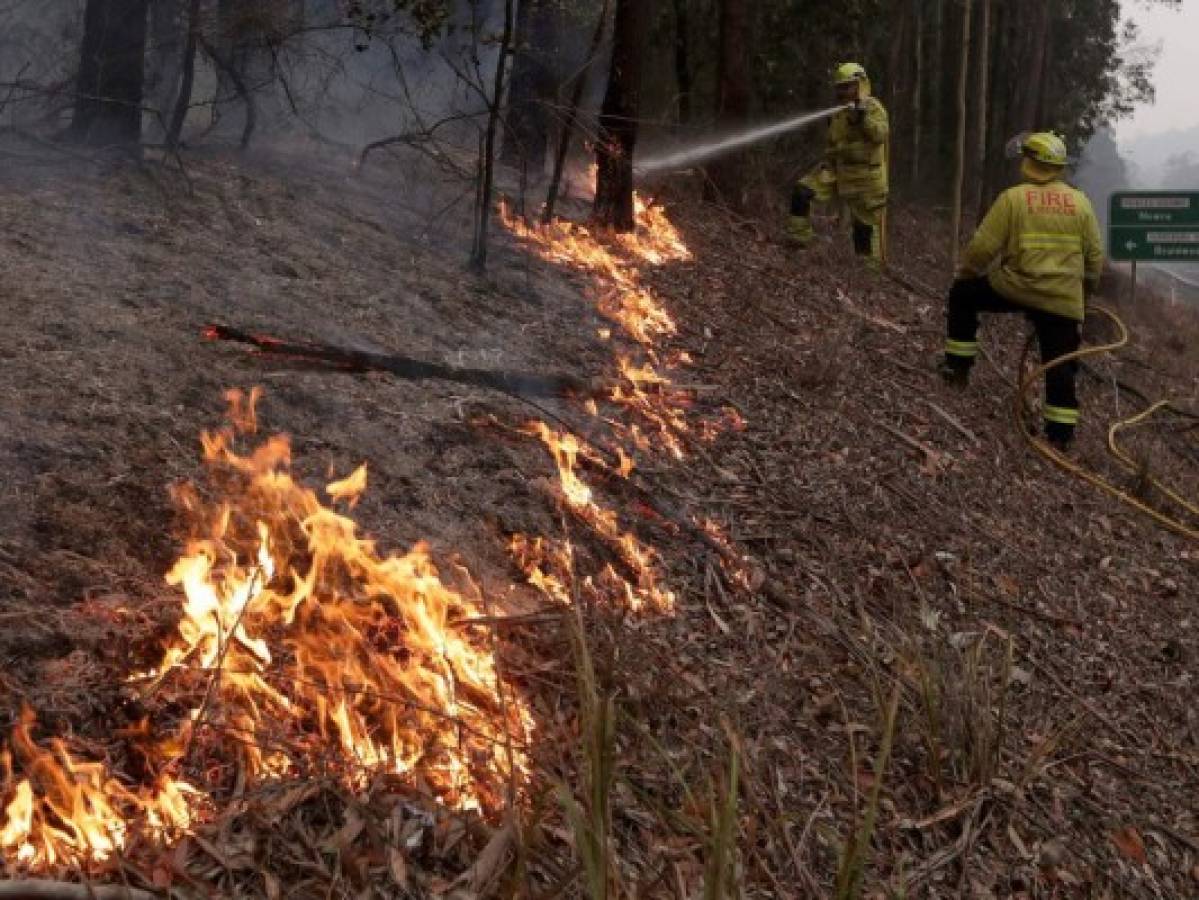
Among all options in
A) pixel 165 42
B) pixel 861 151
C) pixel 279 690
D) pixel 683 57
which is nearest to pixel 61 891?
pixel 279 690

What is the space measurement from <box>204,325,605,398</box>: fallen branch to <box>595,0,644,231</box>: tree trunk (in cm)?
332

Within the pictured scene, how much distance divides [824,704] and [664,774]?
96cm

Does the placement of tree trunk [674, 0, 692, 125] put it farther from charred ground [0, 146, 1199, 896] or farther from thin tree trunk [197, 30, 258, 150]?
charred ground [0, 146, 1199, 896]

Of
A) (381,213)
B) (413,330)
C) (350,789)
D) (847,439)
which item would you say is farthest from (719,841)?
(381,213)

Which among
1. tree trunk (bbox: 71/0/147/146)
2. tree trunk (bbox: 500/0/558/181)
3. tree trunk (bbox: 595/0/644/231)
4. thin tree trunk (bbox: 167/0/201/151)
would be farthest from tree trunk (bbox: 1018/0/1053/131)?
Answer: thin tree trunk (bbox: 167/0/201/151)

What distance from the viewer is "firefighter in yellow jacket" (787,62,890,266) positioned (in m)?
10.6

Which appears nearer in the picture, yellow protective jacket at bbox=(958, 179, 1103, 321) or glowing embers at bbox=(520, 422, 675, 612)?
glowing embers at bbox=(520, 422, 675, 612)

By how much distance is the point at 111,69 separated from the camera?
916 cm

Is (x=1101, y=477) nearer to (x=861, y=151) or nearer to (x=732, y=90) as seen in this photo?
(x=861, y=151)

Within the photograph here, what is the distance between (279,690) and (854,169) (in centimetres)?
864

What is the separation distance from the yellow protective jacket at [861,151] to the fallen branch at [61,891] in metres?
9.25

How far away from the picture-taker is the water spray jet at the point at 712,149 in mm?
10773

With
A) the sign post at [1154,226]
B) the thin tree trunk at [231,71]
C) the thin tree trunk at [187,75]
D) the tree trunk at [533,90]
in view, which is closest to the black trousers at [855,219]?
the tree trunk at [533,90]

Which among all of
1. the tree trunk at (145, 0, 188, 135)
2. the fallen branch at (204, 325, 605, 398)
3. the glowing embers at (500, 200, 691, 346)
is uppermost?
the tree trunk at (145, 0, 188, 135)
